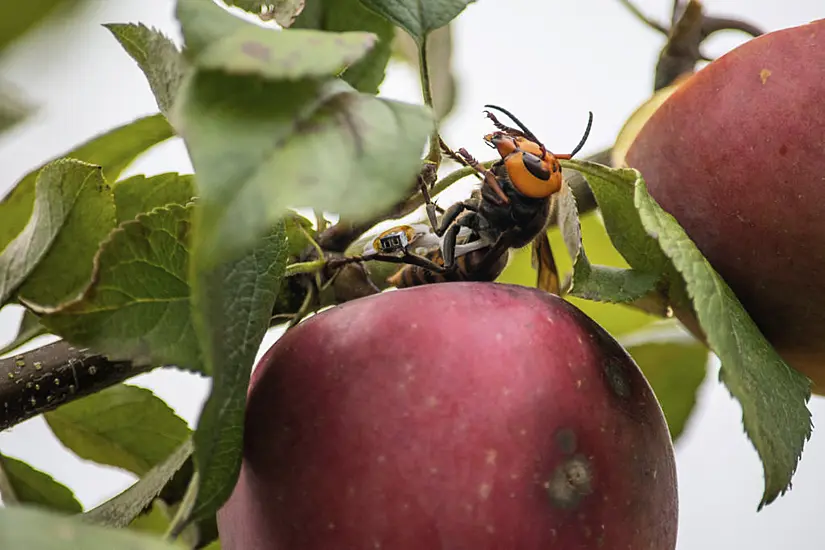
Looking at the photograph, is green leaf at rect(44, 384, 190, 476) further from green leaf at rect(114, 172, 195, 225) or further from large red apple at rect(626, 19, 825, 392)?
large red apple at rect(626, 19, 825, 392)

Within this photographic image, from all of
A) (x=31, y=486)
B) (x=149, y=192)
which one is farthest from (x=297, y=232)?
(x=31, y=486)

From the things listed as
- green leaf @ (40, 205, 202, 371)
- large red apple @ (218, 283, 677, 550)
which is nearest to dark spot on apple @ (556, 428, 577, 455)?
large red apple @ (218, 283, 677, 550)

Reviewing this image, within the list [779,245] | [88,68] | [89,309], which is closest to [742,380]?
[779,245]

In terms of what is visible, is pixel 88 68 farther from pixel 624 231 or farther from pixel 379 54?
pixel 624 231

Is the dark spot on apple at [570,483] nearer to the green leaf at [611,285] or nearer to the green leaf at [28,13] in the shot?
the green leaf at [611,285]

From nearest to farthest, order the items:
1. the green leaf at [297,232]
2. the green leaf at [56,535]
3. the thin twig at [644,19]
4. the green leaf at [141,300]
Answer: the green leaf at [56,535] < the green leaf at [141,300] < the green leaf at [297,232] < the thin twig at [644,19]

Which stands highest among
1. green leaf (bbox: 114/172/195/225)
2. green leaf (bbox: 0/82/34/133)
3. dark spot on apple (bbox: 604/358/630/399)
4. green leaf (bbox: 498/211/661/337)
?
green leaf (bbox: 0/82/34/133)

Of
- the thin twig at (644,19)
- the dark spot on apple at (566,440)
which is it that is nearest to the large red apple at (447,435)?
the dark spot on apple at (566,440)
